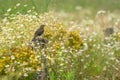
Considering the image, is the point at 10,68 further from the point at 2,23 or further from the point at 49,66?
the point at 2,23

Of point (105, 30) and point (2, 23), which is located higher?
point (2, 23)

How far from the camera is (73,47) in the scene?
28.5 ft

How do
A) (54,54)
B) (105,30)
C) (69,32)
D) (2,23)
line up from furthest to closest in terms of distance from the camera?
1. (105,30)
2. (69,32)
3. (2,23)
4. (54,54)

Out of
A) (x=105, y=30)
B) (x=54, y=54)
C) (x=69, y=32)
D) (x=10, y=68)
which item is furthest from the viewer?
(x=105, y=30)

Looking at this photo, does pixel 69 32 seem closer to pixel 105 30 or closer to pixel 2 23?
pixel 2 23

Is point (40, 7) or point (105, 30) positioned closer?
point (40, 7)

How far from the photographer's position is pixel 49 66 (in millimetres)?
7797

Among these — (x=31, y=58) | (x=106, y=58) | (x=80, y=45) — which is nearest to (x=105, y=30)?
(x=80, y=45)

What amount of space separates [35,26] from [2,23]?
0.47m

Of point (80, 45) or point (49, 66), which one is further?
point (80, 45)

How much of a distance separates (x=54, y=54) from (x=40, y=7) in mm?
1469

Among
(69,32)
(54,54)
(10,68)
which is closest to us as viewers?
(10,68)

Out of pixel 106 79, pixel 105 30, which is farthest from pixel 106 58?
pixel 105 30

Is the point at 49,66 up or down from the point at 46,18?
down
